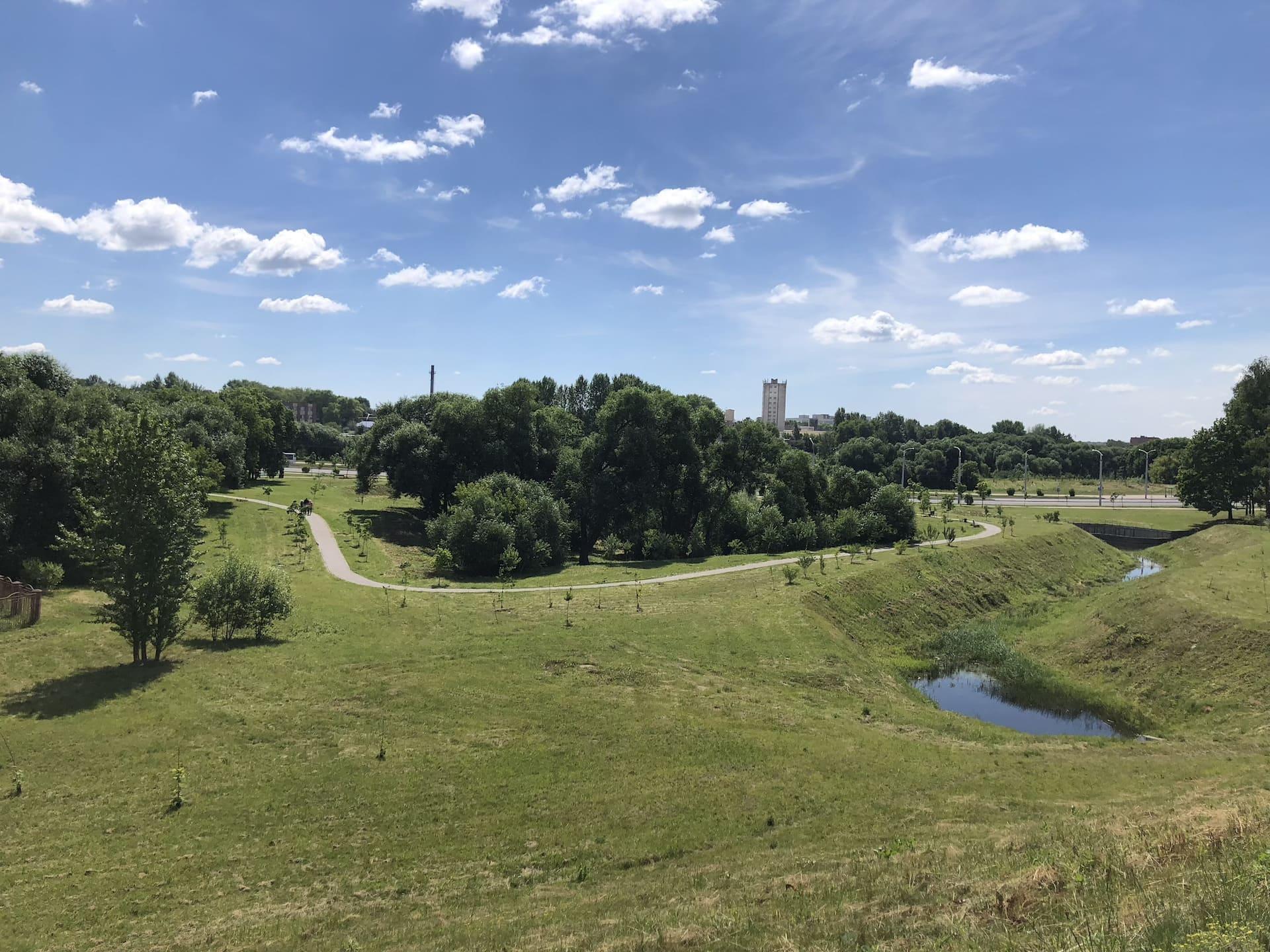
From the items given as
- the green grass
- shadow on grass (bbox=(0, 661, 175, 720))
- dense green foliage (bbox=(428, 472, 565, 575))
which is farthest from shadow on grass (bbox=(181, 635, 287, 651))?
the green grass

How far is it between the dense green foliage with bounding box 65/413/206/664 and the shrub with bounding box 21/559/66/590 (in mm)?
12432

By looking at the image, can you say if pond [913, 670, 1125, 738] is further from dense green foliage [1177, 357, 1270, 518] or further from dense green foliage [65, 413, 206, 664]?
dense green foliage [1177, 357, 1270, 518]

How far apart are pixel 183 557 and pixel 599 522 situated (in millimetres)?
36379

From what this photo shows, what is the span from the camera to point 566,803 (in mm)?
18641

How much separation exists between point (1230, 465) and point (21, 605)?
344ft

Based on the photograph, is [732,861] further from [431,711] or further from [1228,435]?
Answer: [1228,435]

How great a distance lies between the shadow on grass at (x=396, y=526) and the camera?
6131cm

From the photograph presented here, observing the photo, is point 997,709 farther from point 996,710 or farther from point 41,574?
point 41,574

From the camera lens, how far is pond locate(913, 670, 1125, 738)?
28688 millimetres

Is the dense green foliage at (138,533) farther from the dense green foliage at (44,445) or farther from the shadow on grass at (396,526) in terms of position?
the shadow on grass at (396,526)

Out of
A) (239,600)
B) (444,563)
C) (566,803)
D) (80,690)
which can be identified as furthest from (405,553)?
(566,803)

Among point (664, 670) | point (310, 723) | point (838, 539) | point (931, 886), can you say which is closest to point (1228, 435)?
point (838, 539)

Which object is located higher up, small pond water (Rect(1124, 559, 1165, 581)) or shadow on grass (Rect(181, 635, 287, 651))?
small pond water (Rect(1124, 559, 1165, 581))

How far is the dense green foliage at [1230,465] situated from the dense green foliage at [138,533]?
96543 millimetres
